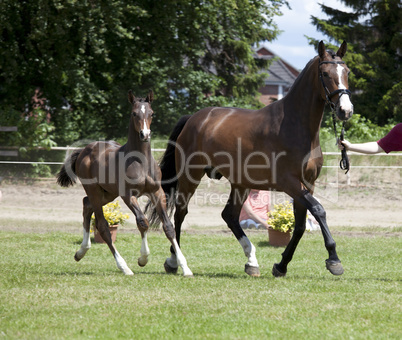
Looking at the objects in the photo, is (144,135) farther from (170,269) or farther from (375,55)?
(375,55)

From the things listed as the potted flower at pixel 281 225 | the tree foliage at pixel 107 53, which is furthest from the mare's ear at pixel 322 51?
the tree foliage at pixel 107 53

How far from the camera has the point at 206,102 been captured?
22.4 metres

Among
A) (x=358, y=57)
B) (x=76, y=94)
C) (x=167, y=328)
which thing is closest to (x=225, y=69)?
(x=358, y=57)

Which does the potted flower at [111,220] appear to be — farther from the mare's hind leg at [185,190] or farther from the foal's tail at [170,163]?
the mare's hind leg at [185,190]

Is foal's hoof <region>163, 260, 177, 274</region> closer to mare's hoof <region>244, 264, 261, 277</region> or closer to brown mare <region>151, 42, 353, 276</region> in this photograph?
brown mare <region>151, 42, 353, 276</region>

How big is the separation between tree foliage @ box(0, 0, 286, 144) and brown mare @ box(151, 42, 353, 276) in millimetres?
10931

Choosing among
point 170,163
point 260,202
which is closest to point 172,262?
point 170,163

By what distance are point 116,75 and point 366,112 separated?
375 inches

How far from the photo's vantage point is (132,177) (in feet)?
21.8

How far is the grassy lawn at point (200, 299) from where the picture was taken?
13.8 feet

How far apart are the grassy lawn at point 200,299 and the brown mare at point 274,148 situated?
1.94ft

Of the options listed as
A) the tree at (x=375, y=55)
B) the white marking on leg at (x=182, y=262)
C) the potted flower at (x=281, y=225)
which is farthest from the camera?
the tree at (x=375, y=55)

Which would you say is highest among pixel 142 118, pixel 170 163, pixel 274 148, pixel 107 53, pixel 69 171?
pixel 107 53

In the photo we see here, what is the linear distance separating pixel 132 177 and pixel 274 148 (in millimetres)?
1586
